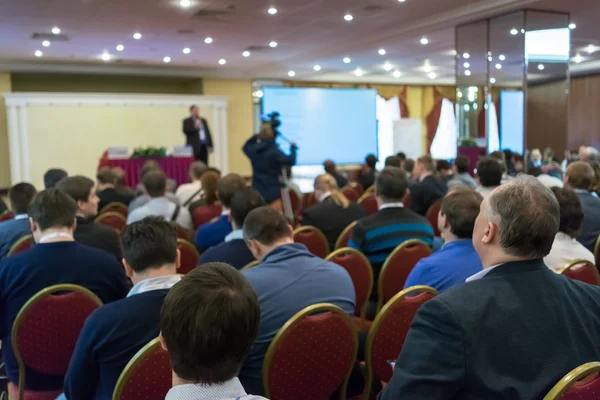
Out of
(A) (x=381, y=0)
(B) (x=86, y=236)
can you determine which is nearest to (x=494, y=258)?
(B) (x=86, y=236)

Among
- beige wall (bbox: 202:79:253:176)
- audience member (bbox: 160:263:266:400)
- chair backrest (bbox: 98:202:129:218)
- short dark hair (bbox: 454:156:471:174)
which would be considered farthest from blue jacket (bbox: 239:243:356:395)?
beige wall (bbox: 202:79:253:176)

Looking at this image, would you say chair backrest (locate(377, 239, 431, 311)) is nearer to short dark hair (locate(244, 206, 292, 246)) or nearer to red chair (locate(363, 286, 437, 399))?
short dark hair (locate(244, 206, 292, 246))

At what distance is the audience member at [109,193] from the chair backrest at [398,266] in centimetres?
363

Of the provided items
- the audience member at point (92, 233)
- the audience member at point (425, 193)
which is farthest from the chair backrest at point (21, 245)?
the audience member at point (425, 193)

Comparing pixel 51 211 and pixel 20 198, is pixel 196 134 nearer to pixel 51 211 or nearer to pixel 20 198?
pixel 20 198

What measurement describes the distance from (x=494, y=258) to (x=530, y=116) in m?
7.50

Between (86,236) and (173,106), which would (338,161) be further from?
(86,236)

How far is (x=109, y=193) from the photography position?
19.8ft

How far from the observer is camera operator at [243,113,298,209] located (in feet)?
23.6

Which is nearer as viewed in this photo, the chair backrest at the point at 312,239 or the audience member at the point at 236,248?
the audience member at the point at 236,248

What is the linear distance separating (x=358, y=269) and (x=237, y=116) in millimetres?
13008

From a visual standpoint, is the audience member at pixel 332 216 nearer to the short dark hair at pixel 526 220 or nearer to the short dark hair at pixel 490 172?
the short dark hair at pixel 490 172

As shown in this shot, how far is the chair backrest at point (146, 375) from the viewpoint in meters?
1.73

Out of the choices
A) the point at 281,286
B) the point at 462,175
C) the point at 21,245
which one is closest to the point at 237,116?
the point at 462,175
